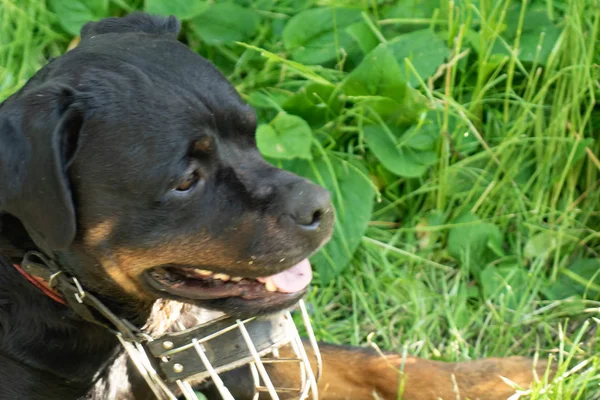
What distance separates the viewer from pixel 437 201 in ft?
11.4

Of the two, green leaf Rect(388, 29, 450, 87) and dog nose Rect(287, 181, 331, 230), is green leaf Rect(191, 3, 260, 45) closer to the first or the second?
green leaf Rect(388, 29, 450, 87)

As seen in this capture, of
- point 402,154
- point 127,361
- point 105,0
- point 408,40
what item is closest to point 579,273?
point 402,154

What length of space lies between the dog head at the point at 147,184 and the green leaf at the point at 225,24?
1368mm

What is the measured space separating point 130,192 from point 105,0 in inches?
69.1

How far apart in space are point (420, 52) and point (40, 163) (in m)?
1.87

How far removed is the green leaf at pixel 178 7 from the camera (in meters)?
3.53

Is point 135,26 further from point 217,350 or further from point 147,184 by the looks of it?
point 217,350

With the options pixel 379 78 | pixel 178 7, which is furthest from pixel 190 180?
pixel 178 7

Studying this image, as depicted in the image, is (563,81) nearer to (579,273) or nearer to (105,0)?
(579,273)

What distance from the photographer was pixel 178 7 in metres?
3.56

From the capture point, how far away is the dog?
81.4 inches

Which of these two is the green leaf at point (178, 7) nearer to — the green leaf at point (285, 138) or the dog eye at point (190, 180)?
the green leaf at point (285, 138)

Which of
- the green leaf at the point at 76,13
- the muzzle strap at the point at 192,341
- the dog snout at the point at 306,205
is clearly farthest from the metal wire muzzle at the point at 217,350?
the green leaf at the point at 76,13

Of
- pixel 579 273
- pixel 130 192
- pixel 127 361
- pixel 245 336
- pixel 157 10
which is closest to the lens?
pixel 130 192
